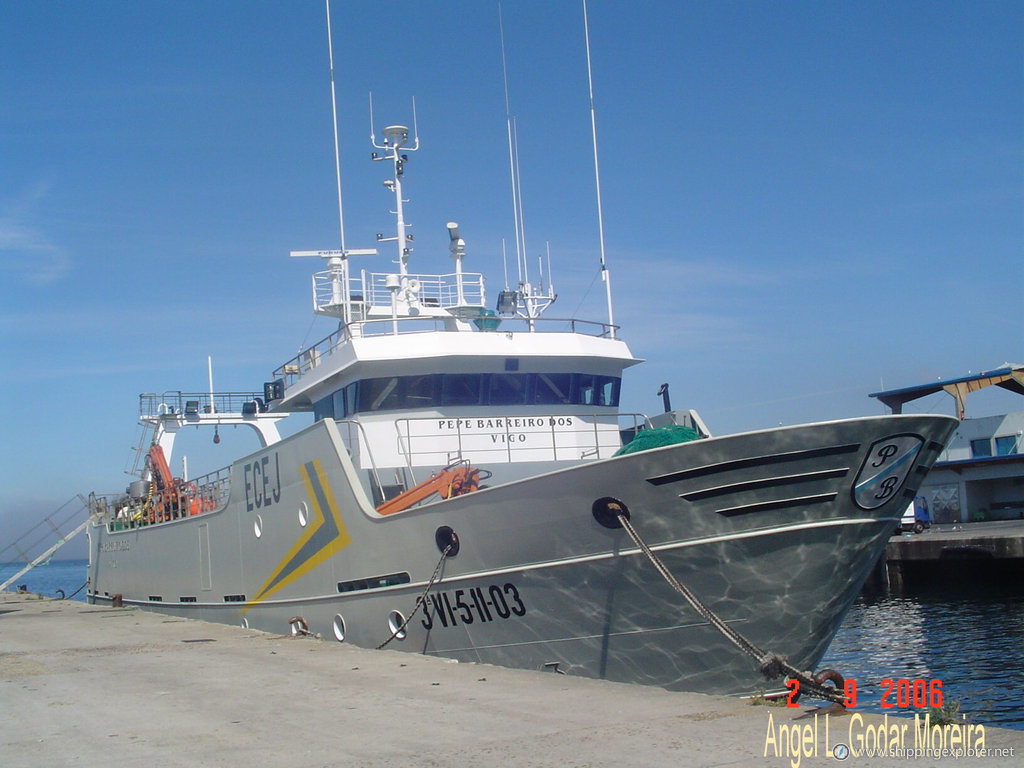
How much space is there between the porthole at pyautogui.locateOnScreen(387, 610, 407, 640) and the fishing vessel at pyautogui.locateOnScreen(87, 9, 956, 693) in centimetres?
5

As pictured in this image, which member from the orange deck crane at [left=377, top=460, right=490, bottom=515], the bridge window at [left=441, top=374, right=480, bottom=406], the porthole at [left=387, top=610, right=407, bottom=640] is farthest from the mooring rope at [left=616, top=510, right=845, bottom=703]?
the bridge window at [left=441, top=374, right=480, bottom=406]

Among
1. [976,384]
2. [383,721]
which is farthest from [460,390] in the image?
[976,384]

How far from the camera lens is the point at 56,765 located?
5301 millimetres

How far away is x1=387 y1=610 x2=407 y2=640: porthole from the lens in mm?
9820

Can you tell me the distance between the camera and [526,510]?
8180 millimetres

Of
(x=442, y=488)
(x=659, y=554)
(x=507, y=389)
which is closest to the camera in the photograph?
(x=659, y=554)

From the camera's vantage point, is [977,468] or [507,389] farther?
Answer: [977,468]

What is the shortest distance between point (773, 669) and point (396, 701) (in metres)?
2.62

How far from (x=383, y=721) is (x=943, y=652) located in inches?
453

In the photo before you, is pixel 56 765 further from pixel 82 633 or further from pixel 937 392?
pixel 937 392

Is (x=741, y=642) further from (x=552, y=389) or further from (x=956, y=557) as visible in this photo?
(x=956, y=557)

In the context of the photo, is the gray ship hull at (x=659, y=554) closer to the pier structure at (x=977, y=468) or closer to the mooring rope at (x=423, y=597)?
the mooring rope at (x=423, y=597)

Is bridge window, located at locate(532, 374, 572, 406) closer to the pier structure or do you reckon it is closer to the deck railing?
the deck railing

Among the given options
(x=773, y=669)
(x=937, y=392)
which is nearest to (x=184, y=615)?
(x=773, y=669)
